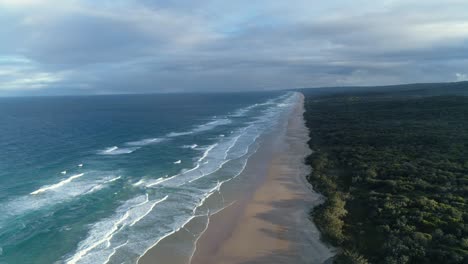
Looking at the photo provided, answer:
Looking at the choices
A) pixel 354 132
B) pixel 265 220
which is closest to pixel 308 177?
pixel 265 220

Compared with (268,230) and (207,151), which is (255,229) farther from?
(207,151)

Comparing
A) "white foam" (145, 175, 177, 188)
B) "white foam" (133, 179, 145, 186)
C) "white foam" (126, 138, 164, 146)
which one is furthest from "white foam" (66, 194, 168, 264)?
"white foam" (126, 138, 164, 146)

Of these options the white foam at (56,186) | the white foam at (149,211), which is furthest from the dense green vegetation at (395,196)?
the white foam at (56,186)

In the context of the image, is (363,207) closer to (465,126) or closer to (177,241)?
(177,241)

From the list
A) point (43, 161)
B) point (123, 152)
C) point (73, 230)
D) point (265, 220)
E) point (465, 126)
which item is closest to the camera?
point (73, 230)

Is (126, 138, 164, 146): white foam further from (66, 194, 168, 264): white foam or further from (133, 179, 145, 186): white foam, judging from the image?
(66, 194, 168, 264): white foam

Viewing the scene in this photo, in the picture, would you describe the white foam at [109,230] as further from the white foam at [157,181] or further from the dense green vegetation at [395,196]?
the dense green vegetation at [395,196]
